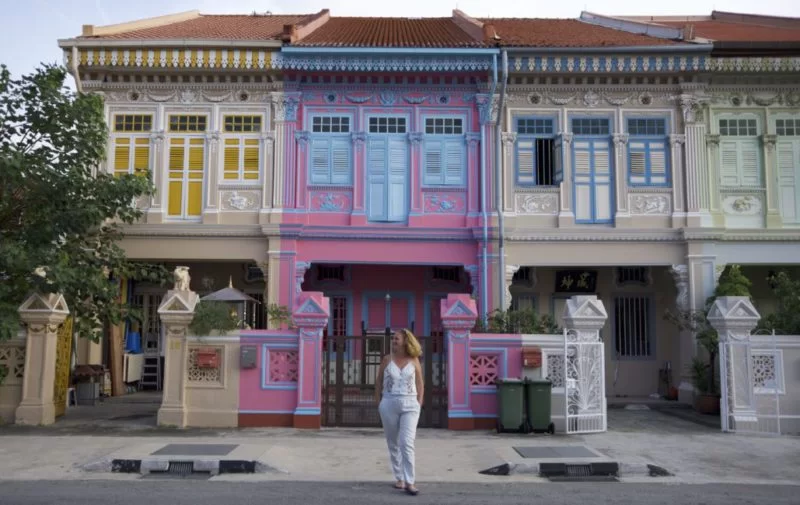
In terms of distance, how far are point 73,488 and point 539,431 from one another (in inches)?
274

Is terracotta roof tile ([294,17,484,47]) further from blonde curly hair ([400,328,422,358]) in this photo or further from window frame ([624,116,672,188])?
blonde curly hair ([400,328,422,358])

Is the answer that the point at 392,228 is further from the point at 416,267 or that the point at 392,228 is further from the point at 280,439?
the point at 280,439

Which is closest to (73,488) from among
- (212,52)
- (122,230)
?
(122,230)

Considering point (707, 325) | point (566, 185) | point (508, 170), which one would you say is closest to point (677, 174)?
point (566, 185)

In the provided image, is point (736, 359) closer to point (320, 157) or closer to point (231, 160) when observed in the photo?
point (320, 157)

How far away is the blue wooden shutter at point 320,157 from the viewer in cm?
1773

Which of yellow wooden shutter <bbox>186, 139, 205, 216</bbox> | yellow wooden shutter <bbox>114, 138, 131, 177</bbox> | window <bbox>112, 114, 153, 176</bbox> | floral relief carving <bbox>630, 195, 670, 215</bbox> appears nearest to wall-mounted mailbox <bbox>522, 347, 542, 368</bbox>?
floral relief carving <bbox>630, 195, 670, 215</bbox>

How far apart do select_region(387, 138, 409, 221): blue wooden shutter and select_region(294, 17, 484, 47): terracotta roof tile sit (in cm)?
219

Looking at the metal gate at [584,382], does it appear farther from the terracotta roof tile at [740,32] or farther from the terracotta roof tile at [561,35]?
the terracotta roof tile at [740,32]

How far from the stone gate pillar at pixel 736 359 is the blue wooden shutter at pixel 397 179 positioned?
23.5 feet

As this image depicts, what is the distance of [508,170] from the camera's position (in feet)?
58.4

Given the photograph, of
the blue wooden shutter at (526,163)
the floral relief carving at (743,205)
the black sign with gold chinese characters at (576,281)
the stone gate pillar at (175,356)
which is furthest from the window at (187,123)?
the floral relief carving at (743,205)

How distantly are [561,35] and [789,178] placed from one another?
620 cm

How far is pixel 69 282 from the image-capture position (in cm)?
→ 1293
